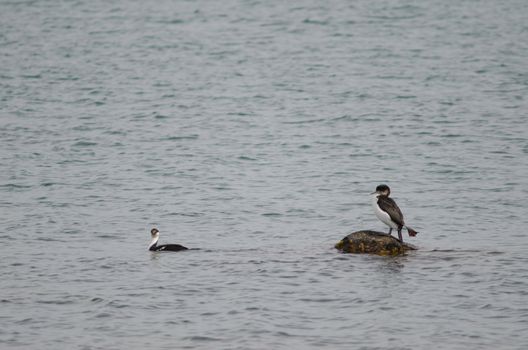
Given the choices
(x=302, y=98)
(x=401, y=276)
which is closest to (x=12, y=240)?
(x=401, y=276)

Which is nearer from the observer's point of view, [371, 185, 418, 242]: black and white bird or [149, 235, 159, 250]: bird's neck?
[371, 185, 418, 242]: black and white bird

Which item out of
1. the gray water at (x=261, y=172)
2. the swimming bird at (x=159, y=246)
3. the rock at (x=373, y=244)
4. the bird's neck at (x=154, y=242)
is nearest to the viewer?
the gray water at (x=261, y=172)

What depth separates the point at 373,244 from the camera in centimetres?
2053

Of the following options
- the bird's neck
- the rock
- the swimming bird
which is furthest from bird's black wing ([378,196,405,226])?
the bird's neck

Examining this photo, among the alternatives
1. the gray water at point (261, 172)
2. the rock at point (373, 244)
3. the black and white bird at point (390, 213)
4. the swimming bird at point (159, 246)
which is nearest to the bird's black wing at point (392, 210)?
the black and white bird at point (390, 213)

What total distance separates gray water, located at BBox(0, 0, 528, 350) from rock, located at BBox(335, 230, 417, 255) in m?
0.34

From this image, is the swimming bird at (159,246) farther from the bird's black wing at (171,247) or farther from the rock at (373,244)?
the rock at (373,244)

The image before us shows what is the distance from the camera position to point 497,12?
6794cm

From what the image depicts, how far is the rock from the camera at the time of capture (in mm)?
20375

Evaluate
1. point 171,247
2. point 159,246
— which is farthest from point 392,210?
point 159,246

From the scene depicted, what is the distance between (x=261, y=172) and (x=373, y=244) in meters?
13.7

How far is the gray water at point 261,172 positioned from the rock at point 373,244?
336 mm

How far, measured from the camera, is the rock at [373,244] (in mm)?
20375

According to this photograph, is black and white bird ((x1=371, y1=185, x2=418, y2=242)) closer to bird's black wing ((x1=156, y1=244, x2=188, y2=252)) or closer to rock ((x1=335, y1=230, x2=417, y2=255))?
rock ((x1=335, y1=230, x2=417, y2=255))
